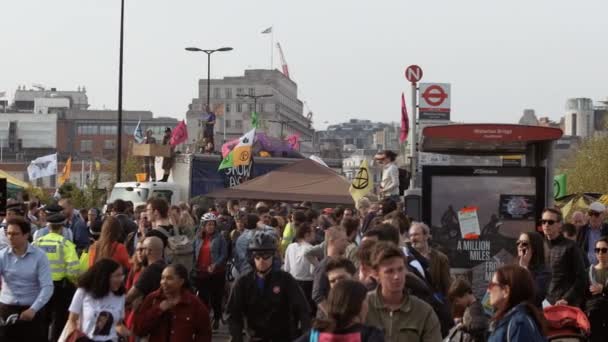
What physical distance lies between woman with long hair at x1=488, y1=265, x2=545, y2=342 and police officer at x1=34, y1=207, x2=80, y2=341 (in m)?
6.26

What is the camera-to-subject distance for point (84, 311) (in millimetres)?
9656

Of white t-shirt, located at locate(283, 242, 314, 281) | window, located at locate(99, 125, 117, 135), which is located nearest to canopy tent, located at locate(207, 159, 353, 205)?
white t-shirt, located at locate(283, 242, 314, 281)

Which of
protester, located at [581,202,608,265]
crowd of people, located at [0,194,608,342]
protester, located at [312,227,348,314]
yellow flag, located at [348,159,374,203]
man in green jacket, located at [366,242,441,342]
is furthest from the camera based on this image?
yellow flag, located at [348,159,374,203]

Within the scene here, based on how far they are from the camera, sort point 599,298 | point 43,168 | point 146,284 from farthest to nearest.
→ point 43,168 → point 599,298 → point 146,284

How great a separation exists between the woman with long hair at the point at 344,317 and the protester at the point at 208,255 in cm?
1119

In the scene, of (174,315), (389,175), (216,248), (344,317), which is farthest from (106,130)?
(344,317)

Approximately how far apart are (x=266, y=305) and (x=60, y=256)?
391 centimetres

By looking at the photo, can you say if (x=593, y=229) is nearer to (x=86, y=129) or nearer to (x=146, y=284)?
(x=146, y=284)

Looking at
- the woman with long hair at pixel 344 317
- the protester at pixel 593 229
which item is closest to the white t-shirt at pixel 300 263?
the protester at pixel 593 229

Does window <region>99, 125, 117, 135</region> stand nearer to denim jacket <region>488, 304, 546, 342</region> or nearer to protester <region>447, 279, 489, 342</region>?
protester <region>447, 279, 489, 342</region>

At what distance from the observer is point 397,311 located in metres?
7.83

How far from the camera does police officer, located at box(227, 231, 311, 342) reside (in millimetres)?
9727

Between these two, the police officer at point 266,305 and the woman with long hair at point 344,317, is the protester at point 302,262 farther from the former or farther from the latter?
the woman with long hair at point 344,317

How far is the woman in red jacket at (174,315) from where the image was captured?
9531 mm
